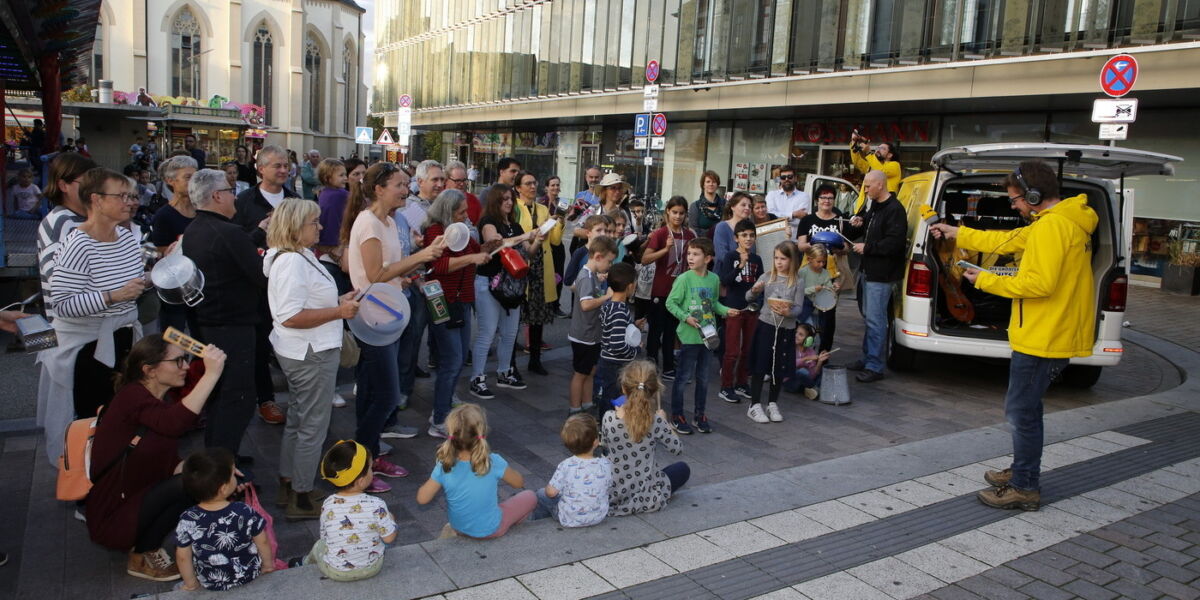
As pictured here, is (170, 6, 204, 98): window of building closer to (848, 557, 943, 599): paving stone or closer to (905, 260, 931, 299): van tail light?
(905, 260, 931, 299): van tail light

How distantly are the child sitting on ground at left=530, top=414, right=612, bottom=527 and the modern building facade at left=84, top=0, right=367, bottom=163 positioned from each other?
49.7m

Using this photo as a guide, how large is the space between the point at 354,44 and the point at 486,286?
68.7 meters

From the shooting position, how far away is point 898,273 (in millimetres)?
7988

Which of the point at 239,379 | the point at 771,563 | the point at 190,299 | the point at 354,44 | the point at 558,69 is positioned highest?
the point at 354,44

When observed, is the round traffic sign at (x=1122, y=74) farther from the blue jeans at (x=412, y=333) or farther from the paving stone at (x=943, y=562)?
the blue jeans at (x=412, y=333)

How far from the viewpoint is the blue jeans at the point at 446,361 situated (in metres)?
5.85

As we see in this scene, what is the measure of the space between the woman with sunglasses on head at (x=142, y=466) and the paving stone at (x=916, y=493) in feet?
12.7

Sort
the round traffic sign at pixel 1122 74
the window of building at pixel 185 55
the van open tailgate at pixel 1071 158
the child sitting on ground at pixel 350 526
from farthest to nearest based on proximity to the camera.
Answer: the window of building at pixel 185 55
the round traffic sign at pixel 1122 74
the van open tailgate at pixel 1071 158
the child sitting on ground at pixel 350 526

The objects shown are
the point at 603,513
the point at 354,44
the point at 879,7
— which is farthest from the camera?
the point at 354,44

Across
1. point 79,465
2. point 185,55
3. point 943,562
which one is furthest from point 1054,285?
point 185,55

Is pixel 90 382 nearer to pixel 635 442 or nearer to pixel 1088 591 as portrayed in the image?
pixel 635 442

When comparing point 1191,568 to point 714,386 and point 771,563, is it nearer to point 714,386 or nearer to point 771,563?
point 771,563

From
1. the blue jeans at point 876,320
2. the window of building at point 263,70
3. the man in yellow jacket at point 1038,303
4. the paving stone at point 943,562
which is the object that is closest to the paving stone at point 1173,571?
the man in yellow jacket at point 1038,303

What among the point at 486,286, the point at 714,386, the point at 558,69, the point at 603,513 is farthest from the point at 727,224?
the point at 558,69
